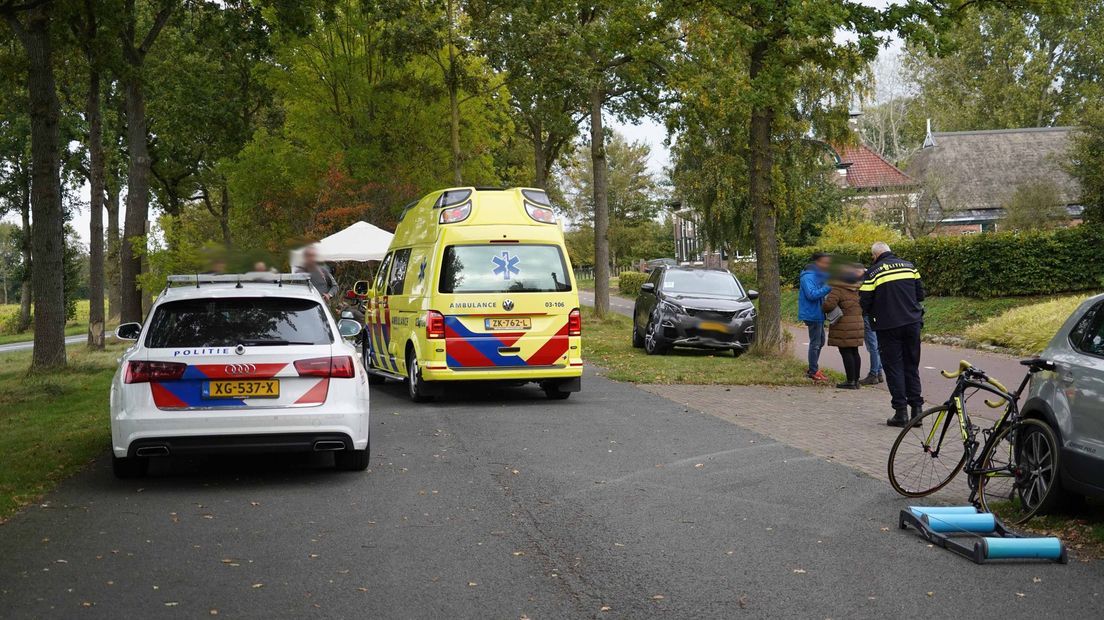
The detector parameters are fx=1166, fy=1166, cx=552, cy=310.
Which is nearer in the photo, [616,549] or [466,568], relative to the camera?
[466,568]

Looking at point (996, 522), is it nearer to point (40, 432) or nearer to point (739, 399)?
point (739, 399)

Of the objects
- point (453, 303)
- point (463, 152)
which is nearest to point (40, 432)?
point (453, 303)

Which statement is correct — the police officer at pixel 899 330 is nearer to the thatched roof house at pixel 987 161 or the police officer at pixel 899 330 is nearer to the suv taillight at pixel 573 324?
the suv taillight at pixel 573 324

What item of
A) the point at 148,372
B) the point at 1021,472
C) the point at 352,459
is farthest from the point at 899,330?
the point at 148,372

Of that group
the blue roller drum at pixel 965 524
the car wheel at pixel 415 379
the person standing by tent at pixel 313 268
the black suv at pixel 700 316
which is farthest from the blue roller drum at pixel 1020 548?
the black suv at pixel 700 316

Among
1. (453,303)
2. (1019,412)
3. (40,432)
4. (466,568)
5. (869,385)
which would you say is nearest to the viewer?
(466,568)

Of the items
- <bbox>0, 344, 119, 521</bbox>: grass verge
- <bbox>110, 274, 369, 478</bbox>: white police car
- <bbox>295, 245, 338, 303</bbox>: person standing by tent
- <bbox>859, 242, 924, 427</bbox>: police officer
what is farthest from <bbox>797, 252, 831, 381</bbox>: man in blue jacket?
<bbox>0, 344, 119, 521</bbox>: grass verge

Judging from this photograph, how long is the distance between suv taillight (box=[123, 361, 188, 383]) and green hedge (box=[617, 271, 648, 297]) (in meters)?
45.8

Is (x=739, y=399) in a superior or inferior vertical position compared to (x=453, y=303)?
inferior

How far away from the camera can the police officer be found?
38.1 ft

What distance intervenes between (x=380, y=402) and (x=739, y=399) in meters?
4.50

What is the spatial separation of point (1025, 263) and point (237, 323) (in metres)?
23.8

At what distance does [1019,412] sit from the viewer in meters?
7.61

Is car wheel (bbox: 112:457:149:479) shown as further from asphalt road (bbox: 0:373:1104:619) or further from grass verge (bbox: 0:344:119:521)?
grass verge (bbox: 0:344:119:521)
